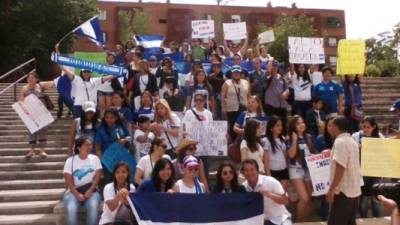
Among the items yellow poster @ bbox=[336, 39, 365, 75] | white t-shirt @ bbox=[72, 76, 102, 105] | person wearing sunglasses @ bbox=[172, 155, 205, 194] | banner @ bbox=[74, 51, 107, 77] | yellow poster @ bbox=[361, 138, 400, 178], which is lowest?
person wearing sunglasses @ bbox=[172, 155, 205, 194]

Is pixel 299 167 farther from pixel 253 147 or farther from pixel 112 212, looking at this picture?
pixel 112 212

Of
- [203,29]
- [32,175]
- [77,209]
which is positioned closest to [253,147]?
[77,209]

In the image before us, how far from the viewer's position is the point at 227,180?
6875mm

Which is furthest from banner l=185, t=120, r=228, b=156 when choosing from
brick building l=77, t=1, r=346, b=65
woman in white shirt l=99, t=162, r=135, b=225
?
brick building l=77, t=1, r=346, b=65

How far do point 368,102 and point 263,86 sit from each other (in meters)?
6.36

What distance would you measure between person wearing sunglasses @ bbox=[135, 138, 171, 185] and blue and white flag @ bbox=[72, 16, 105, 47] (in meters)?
5.35

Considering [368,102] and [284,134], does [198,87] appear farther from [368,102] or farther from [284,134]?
[368,102]

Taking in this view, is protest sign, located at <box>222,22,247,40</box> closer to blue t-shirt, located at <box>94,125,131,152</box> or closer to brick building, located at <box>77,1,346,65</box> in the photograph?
blue t-shirt, located at <box>94,125,131,152</box>

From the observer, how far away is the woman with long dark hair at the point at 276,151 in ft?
27.5

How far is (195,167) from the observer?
6.82 metres

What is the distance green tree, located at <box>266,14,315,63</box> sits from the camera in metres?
44.9

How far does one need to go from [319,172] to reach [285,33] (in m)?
39.4

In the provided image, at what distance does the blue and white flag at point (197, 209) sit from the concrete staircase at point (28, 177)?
8.40ft

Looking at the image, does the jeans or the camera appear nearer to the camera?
the camera
